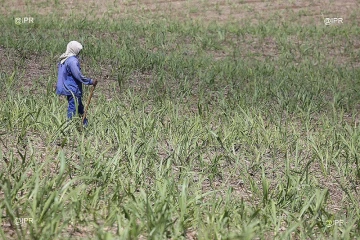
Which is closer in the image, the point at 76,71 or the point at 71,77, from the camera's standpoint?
the point at 76,71

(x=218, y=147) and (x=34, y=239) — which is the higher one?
(x=34, y=239)

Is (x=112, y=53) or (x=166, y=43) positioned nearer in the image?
(x=112, y=53)

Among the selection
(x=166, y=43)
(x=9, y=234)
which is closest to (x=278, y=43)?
(x=166, y=43)

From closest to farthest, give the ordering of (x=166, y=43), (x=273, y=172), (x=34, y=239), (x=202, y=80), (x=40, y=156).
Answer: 1. (x=34, y=239)
2. (x=40, y=156)
3. (x=273, y=172)
4. (x=202, y=80)
5. (x=166, y=43)

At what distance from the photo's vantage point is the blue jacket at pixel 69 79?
24.3 ft

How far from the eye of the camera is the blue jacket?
24.3 ft

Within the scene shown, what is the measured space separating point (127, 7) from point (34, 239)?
16266 millimetres

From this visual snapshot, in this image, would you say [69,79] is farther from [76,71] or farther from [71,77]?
[76,71]

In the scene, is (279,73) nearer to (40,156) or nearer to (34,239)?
(40,156)

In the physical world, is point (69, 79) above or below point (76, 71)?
below

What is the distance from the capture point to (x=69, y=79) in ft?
24.7

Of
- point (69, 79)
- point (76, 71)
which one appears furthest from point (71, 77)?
point (76, 71)

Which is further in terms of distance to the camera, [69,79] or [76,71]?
[69,79]

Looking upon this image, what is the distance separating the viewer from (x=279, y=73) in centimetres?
1220
